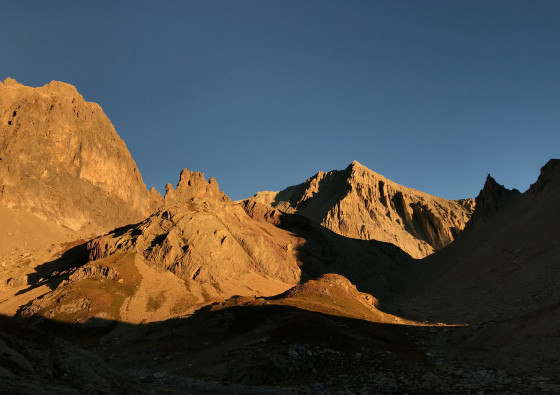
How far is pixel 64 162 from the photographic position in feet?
470

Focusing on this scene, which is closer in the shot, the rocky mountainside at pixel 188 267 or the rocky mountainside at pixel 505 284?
the rocky mountainside at pixel 505 284

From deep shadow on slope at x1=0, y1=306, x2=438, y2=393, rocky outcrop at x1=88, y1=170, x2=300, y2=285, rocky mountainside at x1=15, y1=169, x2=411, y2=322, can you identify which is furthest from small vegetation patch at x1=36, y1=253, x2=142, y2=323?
rocky outcrop at x1=88, y1=170, x2=300, y2=285

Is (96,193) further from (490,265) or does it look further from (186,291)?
(490,265)

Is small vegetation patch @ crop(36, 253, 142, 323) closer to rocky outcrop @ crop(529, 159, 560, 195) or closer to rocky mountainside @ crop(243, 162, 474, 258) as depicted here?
rocky outcrop @ crop(529, 159, 560, 195)

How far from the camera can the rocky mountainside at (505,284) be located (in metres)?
28.7

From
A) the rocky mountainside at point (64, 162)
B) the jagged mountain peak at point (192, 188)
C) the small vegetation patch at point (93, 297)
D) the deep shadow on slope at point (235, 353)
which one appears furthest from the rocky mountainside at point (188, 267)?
the jagged mountain peak at point (192, 188)

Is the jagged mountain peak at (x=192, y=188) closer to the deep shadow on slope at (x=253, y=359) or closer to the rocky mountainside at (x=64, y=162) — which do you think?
the rocky mountainside at (x=64, y=162)

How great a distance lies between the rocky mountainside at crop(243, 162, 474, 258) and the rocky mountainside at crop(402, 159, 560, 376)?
53960mm

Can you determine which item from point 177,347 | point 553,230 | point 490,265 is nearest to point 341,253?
point 490,265

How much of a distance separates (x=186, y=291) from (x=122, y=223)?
97564 mm

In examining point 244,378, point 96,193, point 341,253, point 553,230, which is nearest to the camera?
point 244,378

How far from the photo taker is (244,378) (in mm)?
26641

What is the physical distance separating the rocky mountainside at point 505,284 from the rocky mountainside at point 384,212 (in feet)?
177

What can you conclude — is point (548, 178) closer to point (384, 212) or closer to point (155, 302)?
point (155, 302)
